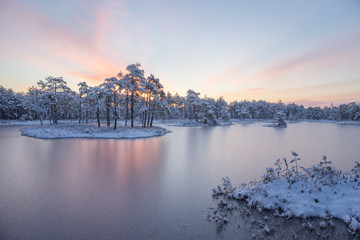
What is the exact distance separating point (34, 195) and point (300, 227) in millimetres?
11219

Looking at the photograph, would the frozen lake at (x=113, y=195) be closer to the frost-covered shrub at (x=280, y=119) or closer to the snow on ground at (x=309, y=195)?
the snow on ground at (x=309, y=195)

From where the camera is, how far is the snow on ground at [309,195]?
262 inches

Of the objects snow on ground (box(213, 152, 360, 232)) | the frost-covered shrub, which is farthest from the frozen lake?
the frost-covered shrub

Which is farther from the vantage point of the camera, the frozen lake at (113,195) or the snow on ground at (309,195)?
the snow on ground at (309,195)

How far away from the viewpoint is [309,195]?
760cm

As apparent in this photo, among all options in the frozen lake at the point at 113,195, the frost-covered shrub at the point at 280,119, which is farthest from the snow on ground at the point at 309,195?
the frost-covered shrub at the point at 280,119

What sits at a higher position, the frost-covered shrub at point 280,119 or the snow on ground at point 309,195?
the frost-covered shrub at point 280,119

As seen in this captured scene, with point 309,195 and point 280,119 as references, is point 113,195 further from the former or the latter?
point 280,119

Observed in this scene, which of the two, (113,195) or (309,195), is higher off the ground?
(309,195)

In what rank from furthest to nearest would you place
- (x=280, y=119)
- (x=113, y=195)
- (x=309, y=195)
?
1. (x=280, y=119)
2. (x=113, y=195)
3. (x=309, y=195)

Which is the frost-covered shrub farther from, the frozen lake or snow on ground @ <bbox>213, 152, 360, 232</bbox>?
snow on ground @ <bbox>213, 152, 360, 232</bbox>

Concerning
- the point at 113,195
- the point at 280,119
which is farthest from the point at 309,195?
the point at 280,119

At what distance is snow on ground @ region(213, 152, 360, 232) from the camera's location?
664 cm

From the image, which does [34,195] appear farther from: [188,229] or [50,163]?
[188,229]
